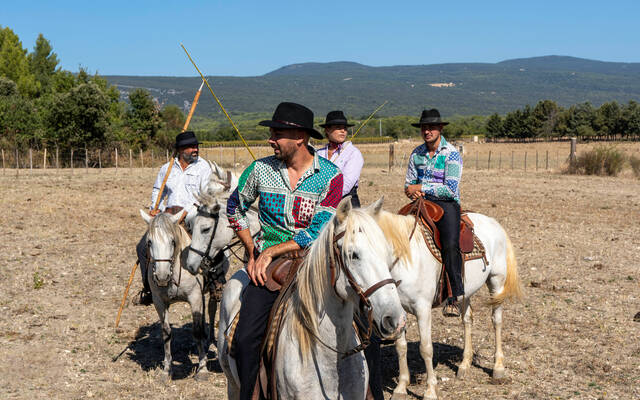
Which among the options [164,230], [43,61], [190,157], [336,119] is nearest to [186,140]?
[190,157]

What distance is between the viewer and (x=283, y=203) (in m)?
3.90

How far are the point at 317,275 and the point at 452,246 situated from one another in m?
3.46

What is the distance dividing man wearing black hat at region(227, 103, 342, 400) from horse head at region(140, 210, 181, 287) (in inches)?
111

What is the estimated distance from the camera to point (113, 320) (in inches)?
360

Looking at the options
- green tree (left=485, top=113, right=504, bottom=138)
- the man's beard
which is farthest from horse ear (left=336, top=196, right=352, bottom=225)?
green tree (left=485, top=113, right=504, bottom=138)

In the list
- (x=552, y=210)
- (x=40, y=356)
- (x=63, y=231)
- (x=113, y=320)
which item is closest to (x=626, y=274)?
(x=552, y=210)

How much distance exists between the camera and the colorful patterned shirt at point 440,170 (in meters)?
6.53

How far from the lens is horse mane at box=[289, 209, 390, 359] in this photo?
10.4 feet

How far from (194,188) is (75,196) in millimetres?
16659

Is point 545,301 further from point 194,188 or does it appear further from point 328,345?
point 328,345

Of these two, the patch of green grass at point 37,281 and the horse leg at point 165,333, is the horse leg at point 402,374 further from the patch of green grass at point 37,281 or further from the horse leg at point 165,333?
the patch of green grass at point 37,281

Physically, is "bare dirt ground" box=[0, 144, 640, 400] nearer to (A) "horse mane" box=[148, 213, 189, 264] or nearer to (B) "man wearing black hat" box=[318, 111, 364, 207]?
(A) "horse mane" box=[148, 213, 189, 264]

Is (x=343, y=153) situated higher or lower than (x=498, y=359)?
higher

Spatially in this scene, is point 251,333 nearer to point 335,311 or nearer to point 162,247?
point 335,311
